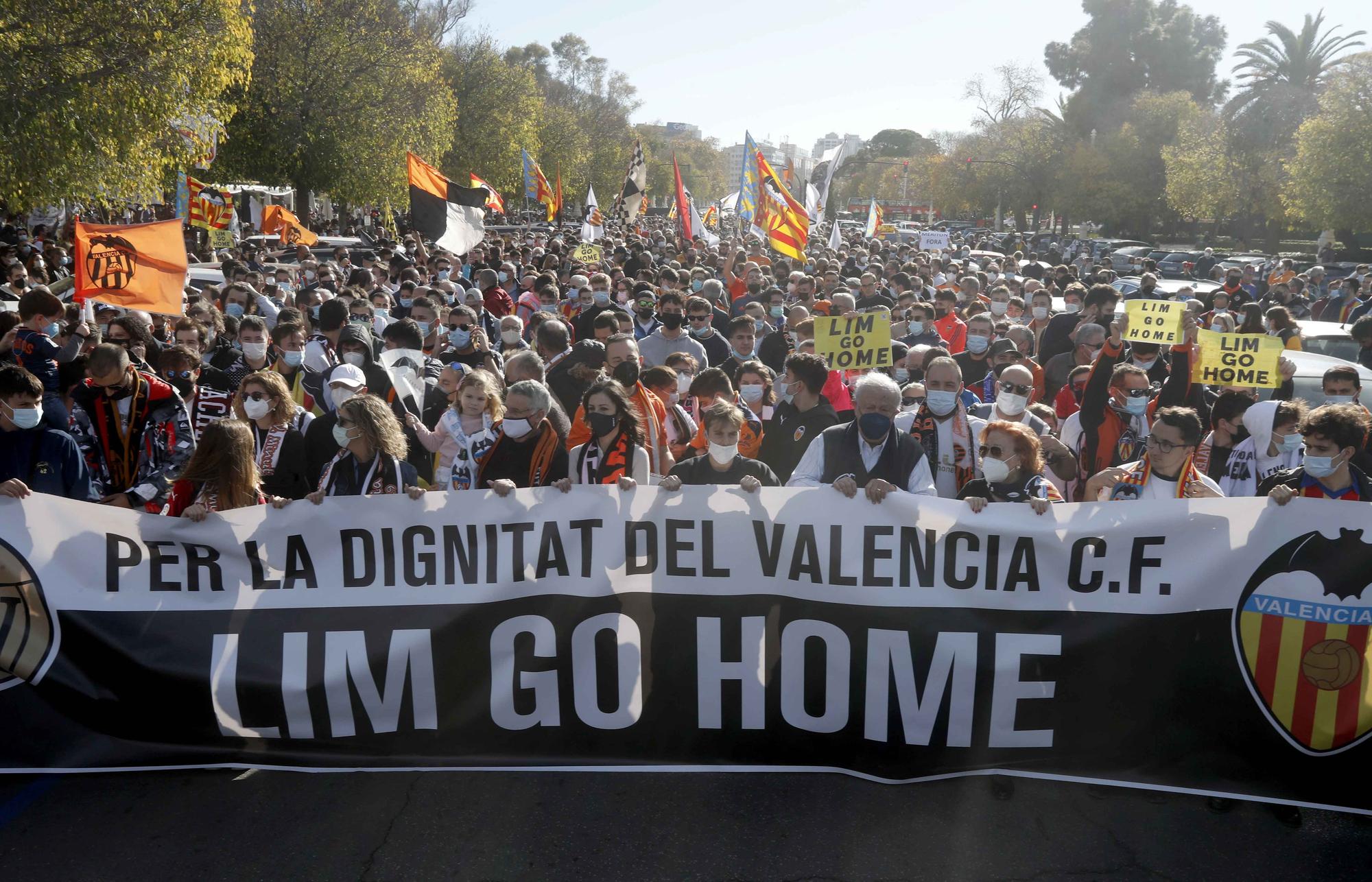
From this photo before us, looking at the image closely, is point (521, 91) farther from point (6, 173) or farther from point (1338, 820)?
point (1338, 820)

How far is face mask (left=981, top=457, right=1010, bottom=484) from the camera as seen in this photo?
4.84 metres

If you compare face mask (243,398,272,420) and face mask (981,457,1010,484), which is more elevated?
face mask (243,398,272,420)

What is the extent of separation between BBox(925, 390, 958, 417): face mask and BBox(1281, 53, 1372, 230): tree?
31271 mm

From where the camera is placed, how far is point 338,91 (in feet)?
91.7

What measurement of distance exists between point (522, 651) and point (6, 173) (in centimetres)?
1183

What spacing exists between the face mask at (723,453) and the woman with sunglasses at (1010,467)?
108 centimetres

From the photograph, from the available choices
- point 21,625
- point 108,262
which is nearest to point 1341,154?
point 108,262

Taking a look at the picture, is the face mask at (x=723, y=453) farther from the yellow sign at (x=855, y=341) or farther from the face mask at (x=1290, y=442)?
the face mask at (x=1290, y=442)

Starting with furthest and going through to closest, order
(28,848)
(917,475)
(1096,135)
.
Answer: (1096,135)
(917,475)
(28,848)

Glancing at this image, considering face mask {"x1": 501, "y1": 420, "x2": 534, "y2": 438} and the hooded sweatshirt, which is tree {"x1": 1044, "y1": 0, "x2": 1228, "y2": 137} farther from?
face mask {"x1": 501, "y1": 420, "x2": 534, "y2": 438}

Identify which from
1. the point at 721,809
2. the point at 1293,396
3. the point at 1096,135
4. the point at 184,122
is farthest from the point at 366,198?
the point at 1096,135

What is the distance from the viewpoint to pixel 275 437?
577cm

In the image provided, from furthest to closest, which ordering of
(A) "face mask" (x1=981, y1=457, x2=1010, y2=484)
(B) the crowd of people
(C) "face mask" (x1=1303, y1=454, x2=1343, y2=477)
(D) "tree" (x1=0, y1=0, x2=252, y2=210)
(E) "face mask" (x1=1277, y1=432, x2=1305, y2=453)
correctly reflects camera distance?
(D) "tree" (x1=0, y1=0, x2=252, y2=210)
(E) "face mask" (x1=1277, y1=432, x2=1305, y2=453)
(B) the crowd of people
(A) "face mask" (x1=981, y1=457, x2=1010, y2=484)
(C) "face mask" (x1=1303, y1=454, x2=1343, y2=477)

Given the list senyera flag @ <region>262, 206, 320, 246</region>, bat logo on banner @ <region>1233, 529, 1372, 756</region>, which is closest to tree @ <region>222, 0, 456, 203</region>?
senyera flag @ <region>262, 206, 320, 246</region>
